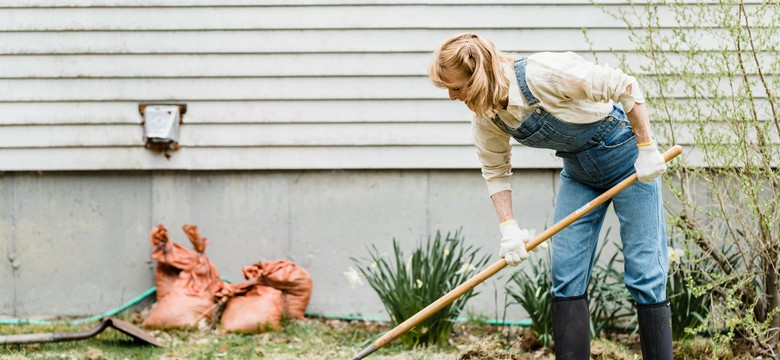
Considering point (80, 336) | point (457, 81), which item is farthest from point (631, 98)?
point (80, 336)

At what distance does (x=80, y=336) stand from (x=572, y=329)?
2.65 metres

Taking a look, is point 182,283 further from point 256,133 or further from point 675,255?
point 675,255

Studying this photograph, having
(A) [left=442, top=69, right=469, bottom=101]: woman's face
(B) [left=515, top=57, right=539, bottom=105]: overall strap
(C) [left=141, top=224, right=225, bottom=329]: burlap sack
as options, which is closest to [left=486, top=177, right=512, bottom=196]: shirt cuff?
(B) [left=515, top=57, right=539, bottom=105]: overall strap

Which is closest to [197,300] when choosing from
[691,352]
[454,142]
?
[454,142]

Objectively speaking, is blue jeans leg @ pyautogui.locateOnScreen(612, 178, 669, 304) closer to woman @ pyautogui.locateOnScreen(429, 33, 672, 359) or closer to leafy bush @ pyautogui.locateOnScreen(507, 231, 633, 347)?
woman @ pyautogui.locateOnScreen(429, 33, 672, 359)

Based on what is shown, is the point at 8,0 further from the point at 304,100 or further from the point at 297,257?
the point at 297,257

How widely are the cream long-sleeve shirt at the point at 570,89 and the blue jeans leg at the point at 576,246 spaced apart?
0.38 metres

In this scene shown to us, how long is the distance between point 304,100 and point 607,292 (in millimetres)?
2177

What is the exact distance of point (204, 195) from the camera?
551cm

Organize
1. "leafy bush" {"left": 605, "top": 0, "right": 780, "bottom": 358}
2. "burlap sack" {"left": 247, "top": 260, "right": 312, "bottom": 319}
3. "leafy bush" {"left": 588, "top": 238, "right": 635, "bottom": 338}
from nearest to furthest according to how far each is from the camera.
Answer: "leafy bush" {"left": 605, "top": 0, "right": 780, "bottom": 358} < "leafy bush" {"left": 588, "top": 238, "right": 635, "bottom": 338} < "burlap sack" {"left": 247, "top": 260, "right": 312, "bottom": 319}

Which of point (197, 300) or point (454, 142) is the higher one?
point (454, 142)

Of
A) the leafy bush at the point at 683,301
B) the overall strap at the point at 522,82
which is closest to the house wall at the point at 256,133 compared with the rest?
the leafy bush at the point at 683,301

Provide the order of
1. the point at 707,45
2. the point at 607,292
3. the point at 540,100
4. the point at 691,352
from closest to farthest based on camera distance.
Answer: the point at 540,100 → the point at 691,352 → the point at 607,292 → the point at 707,45

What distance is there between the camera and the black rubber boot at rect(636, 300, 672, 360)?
10.9 ft
